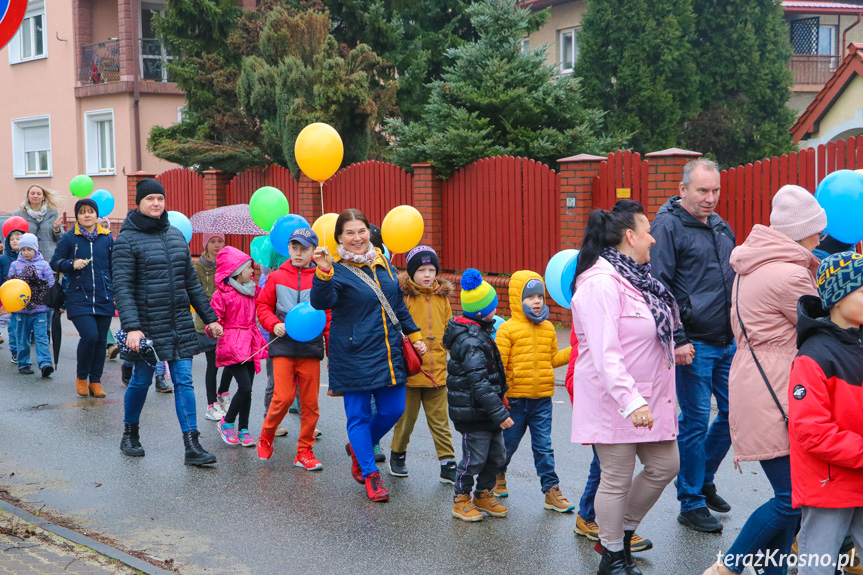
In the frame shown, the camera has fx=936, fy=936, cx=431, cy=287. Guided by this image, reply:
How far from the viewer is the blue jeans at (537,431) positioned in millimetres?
5484

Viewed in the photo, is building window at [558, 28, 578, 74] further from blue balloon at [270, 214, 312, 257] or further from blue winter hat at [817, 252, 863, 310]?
blue winter hat at [817, 252, 863, 310]

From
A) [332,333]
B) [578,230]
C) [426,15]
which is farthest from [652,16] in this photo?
[332,333]

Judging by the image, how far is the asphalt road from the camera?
482cm

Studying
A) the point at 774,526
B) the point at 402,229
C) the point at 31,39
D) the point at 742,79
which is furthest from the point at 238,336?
the point at 31,39

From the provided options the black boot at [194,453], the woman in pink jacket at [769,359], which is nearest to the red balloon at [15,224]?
the black boot at [194,453]

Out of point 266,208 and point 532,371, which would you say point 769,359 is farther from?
point 266,208

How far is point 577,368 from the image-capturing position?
4.45 m

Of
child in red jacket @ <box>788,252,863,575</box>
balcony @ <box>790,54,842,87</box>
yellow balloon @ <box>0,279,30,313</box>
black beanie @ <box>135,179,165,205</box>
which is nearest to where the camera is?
Result: child in red jacket @ <box>788,252,863,575</box>

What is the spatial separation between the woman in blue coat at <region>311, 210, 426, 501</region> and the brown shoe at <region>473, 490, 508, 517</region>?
0.64 metres

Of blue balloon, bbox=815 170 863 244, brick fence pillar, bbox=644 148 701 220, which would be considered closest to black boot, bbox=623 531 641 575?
blue balloon, bbox=815 170 863 244

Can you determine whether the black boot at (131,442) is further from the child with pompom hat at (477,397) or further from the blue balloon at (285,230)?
the child with pompom hat at (477,397)

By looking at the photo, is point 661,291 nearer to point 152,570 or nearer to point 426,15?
point 152,570

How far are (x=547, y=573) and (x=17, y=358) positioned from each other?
330 inches

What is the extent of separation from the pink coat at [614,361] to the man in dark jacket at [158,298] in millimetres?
3169
